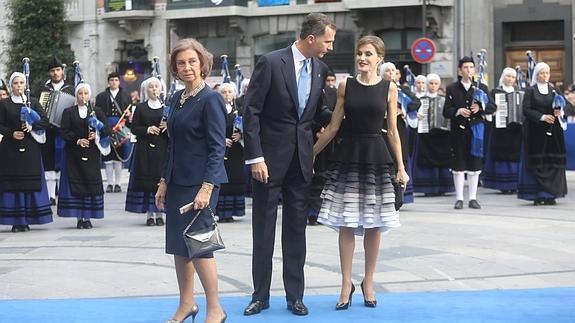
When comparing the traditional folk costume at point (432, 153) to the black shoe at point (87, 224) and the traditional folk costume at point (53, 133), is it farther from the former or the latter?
the black shoe at point (87, 224)

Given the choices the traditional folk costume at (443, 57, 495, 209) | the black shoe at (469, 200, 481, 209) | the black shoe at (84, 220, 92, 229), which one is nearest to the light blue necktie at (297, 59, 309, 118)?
the black shoe at (84, 220, 92, 229)

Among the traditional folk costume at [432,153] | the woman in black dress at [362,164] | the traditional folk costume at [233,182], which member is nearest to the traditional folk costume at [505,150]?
the traditional folk costume at [432,153]

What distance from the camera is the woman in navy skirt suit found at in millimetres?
6730

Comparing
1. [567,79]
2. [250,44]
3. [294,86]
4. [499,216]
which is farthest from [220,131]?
[250,44]

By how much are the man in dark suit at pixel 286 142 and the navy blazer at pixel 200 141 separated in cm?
57

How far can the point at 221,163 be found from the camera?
22.1ft

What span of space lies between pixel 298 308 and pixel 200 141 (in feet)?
4.55

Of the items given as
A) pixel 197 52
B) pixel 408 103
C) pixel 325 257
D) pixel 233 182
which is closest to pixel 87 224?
pixel 233 182

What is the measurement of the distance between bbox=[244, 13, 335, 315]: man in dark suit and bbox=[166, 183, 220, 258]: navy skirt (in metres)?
0.66

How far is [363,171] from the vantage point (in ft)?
24.9

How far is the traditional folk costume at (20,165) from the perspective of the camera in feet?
41.8

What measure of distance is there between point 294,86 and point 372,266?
4.45 feet

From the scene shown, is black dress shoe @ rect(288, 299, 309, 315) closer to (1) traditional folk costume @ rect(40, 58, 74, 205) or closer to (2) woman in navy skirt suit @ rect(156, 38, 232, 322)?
(2) woman in navy skirt suit @ rect(156, 38, 232, 322)

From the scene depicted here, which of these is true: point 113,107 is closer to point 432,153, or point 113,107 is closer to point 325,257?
point 432,153
